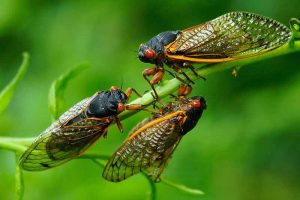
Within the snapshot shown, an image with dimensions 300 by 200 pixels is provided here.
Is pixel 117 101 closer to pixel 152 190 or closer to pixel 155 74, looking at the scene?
pixel 155 74

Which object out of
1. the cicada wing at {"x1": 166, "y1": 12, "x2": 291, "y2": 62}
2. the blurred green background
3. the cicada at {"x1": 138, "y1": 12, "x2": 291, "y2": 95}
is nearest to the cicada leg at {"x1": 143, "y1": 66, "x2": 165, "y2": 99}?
the cicada at {"x1": 138, "y1": 12, "x2": 291, "y2": 95}

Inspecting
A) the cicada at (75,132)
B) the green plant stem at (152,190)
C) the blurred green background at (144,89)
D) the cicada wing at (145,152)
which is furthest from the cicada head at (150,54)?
the blurred green background at (144,89)

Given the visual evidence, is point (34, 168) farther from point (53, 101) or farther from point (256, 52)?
point (256, 52)

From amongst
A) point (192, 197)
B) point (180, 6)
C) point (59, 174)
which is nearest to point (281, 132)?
point (192, 197)

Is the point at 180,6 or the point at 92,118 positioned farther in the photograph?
the point at 180,6

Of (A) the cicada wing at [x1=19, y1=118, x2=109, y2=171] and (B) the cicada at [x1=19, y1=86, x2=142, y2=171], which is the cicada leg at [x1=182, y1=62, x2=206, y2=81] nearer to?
(B) the cicada at [x1=19, y1=86, x2=142, y2=171]

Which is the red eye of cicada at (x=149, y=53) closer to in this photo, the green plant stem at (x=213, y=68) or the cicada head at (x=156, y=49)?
the cicada head at (x=156, y=49)

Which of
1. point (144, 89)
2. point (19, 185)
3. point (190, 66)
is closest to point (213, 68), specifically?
point (190, 66)

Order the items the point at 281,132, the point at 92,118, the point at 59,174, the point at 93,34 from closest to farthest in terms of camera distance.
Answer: the point at 92,118, the point at 59,174, the point at 281,132, the point at 93,34
